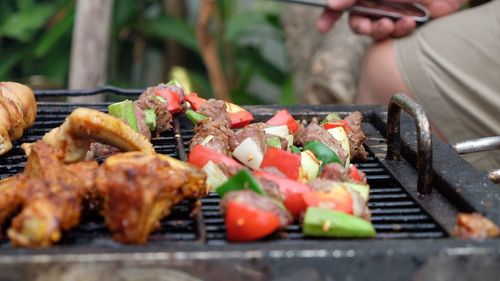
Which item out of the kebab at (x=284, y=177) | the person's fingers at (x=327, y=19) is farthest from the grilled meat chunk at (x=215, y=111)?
the person's fingers at (x=327, y=19)

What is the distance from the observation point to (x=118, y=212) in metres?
1.95

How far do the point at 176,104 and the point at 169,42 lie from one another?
14.5 ft

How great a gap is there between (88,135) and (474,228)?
3.89 ft

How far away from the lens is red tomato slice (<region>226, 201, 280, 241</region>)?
1.99 m

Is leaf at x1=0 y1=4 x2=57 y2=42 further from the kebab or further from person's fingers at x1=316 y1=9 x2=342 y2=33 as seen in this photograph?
the kebab

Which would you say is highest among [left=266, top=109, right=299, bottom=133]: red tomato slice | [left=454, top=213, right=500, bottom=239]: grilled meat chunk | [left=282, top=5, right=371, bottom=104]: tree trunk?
[left=282, top=5, right=371, bottom=104]: tree trunk

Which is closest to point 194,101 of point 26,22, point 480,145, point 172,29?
point 480,145

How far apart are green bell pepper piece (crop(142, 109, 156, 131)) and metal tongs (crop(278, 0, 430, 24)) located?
1602 millimetres

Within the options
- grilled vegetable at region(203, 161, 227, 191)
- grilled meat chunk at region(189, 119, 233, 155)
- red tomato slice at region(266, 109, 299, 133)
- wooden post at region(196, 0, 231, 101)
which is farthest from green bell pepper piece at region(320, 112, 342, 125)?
wooden post at region(196, 0, 231, 101)

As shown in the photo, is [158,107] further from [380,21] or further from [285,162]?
[380,21]

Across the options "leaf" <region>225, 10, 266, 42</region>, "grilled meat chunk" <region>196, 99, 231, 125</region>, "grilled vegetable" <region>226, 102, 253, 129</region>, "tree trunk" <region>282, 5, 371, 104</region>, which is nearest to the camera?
"grilled meat chunk" <region>196, 99, 231, 125</region>

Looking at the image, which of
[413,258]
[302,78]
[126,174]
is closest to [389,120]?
[413,258]

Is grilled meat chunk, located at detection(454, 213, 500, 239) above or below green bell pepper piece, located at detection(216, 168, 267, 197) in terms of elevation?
below

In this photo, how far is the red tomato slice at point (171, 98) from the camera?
3094 mm
